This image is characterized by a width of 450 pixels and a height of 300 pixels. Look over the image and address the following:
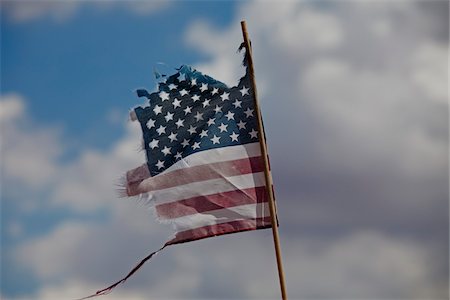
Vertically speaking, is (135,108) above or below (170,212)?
above

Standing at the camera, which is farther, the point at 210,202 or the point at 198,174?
the point at 198,174

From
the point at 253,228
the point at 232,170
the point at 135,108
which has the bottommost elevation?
the point at 253,228

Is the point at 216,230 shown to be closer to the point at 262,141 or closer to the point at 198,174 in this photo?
the point at 198,174

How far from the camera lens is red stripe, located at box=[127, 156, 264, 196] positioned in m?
17.4

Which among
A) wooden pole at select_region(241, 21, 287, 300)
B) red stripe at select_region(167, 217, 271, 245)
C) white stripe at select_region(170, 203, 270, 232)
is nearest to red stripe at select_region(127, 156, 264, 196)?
wooden pole at select_region(241, 21, 287, 300)

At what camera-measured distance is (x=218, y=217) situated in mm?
17266

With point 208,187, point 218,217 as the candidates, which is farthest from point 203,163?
point 218,217

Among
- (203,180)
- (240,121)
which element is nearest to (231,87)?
(240,121)

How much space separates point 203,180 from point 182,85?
1.92 m

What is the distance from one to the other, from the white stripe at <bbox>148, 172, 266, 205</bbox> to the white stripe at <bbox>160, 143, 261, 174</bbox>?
368mm

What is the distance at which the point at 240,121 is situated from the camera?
57.5 feet

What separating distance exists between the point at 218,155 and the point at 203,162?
1.04ft

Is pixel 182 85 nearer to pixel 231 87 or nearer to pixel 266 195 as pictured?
pixel 231 87

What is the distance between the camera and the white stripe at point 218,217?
56.5ft
